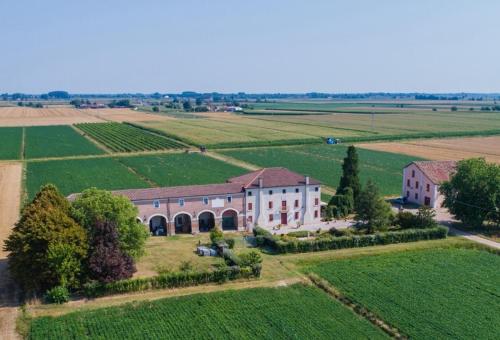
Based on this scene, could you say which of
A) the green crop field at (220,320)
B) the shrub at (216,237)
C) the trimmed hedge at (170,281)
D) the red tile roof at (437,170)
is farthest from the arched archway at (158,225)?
the red tile roof at (437,170)

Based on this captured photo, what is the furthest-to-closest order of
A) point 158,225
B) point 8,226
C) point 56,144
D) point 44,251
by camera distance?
point 56,144 < point 8,226 < point 158,225 < point 44,251

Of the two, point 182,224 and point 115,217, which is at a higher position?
point 115,217

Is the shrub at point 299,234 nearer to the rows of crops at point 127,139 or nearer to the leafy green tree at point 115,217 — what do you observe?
the leafy green tree at point 115,217

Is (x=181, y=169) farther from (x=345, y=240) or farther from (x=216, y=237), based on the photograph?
(x=345, y=240)

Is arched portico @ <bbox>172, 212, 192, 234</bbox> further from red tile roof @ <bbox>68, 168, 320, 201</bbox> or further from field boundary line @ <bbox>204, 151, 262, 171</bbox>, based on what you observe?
field boundary line @ <bbox>204, 151, 262, 171</bbox>

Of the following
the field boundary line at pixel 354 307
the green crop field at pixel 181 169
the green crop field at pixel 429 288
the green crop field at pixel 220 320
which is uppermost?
the green crop field at pixel 181 169

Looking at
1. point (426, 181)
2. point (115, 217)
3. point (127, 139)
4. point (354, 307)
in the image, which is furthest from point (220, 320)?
point (127, 139)
